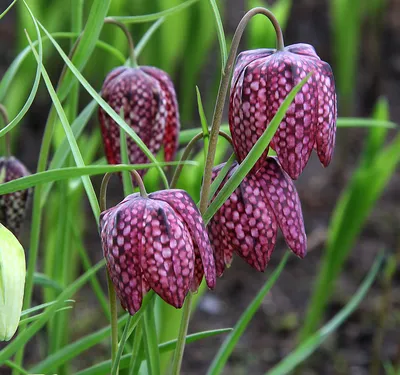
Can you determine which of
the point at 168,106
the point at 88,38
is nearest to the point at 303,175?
the point at 168,106

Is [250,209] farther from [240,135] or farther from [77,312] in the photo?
[77,312]

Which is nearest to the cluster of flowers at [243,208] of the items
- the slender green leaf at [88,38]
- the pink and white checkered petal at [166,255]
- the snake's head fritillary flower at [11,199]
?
the pink and white checkered petal at [166,255]

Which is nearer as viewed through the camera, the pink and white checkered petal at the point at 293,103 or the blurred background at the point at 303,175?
the pink and white checkered petal at the point at 293,103

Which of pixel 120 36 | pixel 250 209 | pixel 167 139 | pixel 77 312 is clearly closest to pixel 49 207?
pixel 77 312

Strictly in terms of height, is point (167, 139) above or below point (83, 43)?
below

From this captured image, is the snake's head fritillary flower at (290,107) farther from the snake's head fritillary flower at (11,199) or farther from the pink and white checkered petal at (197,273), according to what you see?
the snake's head fritillary flower at (11,199)

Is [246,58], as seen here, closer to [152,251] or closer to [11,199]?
[152,251]

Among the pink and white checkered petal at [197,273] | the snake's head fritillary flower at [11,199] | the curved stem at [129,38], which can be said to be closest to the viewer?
the pink and white checkered petal at [197,273]
